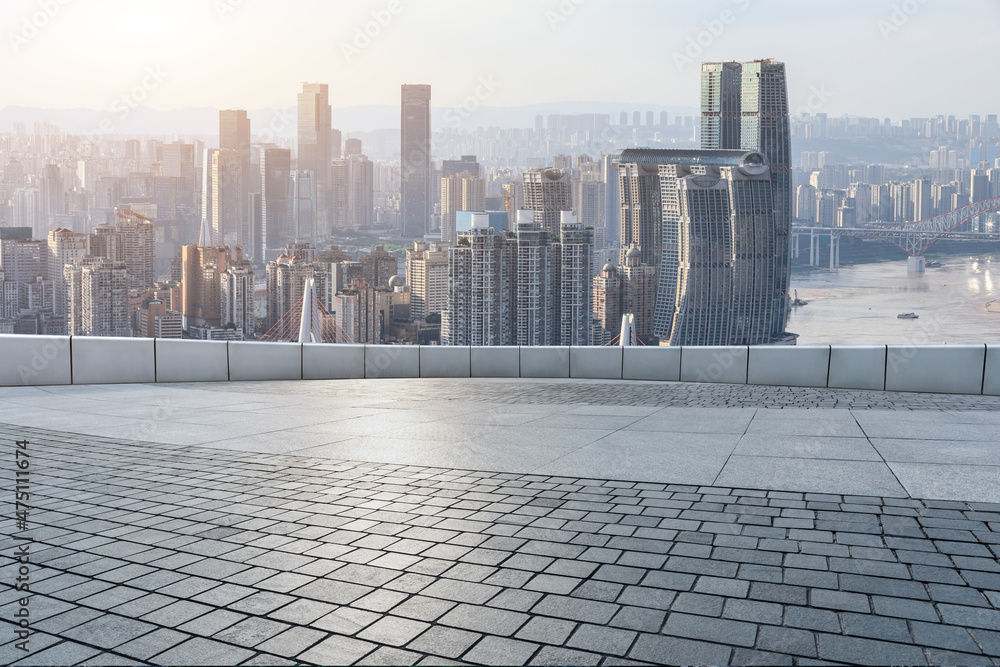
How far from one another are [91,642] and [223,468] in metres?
3.37

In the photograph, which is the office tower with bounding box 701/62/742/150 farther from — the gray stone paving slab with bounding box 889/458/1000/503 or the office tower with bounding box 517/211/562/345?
the gray stone paving slab with bounding box 889/458/1000/503

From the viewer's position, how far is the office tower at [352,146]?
8281cm

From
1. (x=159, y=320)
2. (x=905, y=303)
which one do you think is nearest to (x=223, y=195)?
(x=159, y=320)

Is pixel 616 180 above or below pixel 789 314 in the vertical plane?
above

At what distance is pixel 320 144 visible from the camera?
8131 cm

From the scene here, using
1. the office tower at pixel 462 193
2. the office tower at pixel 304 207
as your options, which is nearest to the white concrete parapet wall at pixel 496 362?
the office tower at pixel 304 207

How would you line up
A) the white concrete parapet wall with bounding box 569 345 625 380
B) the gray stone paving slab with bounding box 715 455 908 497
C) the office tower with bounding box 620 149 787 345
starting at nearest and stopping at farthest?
1. the gray stone paving slab with bounding box 715 455 908 497
2. the white concrete parapet wall with bounding box 569 345 625 380
3. the office tower with bounding box 620 149 787 345

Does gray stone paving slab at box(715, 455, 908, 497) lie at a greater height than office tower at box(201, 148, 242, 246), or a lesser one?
lesser

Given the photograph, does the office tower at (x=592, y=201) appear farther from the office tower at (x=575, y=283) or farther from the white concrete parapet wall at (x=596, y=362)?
the white concrete parapet wall at (x=596, y=362)

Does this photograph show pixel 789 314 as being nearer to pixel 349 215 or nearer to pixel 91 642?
pixel 349 215

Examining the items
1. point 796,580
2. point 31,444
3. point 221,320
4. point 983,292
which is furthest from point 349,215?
point 796,580

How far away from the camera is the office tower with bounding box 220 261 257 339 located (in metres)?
37.1

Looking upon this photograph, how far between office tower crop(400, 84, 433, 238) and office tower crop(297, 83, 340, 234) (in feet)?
23.1

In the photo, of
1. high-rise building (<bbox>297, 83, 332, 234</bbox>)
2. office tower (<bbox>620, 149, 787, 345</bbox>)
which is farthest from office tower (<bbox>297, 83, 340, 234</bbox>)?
office tower (<bbox>620, 149, 787, 345</bbox>)
